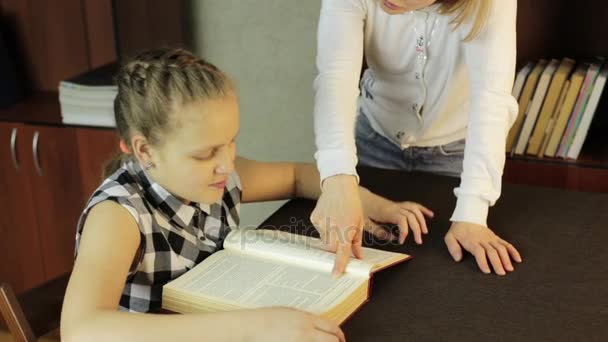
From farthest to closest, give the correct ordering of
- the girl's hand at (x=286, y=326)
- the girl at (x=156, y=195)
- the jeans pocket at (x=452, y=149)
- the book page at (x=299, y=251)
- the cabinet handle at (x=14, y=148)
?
1. the cabinet handle at (x=14, y=148)
2. the jeans pocket at (x=452, y=149)
3. the book page at (x=299, y=251)
4. the girl at (x=156, y=195)
5. the girl's hand at (x=286, y=326)

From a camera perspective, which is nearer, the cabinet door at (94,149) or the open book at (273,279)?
the open book at (273,279)

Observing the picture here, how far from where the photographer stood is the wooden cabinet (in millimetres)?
2285

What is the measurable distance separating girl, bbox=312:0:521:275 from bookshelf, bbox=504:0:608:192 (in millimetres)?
455

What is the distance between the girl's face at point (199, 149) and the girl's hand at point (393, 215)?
0.29 meters

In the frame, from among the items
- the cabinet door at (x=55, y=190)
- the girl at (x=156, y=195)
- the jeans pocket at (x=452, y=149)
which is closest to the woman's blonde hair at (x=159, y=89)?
the girl at (x=156, y=195)

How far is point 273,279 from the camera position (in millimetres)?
1132

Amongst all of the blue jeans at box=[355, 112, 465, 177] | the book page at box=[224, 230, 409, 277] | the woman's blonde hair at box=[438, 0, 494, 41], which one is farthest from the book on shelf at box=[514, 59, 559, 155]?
the book page at box=[224, 230, 409, 277]

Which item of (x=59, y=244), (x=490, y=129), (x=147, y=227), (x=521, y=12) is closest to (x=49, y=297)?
(x=147, y=227)

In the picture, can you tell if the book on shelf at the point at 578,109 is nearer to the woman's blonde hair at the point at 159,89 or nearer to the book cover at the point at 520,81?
the book cover at the point at 520,81

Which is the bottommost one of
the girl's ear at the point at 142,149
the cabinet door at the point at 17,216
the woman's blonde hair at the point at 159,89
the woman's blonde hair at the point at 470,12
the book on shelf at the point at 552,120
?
the cabinet door at the point at 17,216

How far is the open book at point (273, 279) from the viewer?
1.06 metres

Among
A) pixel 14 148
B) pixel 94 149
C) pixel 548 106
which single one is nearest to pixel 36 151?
pixel 14 148

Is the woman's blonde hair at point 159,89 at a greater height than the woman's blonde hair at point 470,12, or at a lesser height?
lesser

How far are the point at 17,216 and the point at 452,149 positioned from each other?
4.89 feet
